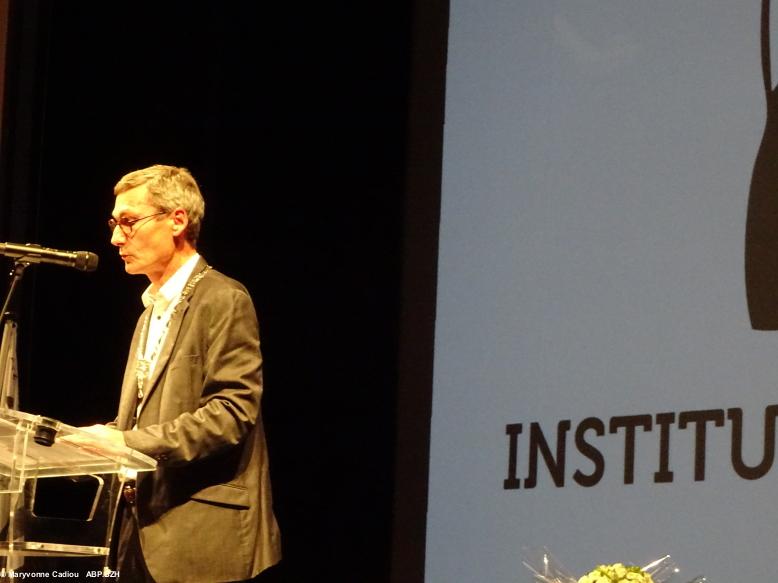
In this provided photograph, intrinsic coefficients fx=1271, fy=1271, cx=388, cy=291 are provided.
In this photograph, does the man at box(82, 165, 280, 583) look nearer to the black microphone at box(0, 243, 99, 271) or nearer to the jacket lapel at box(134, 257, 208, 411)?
the jacket lapel at box(134, 257, 208, 411)

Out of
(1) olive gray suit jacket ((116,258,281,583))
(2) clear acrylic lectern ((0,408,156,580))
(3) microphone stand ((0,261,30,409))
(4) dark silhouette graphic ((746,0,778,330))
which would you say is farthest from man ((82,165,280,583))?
(4) dark silhouette graphic ((746,0,778,330))

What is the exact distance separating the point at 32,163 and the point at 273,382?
51.6 inches

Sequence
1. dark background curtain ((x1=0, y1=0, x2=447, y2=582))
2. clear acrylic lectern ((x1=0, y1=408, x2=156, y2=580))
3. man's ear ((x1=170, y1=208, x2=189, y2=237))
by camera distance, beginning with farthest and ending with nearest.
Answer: dark background curtain ((x1=0, y1=0, x2=447, y2=582)) < man's ear ((x1=170, y1=208, x2=189, y2=237)) < clear acrylic lectern ((x1=0, y1=408, x2=156, y2=580))

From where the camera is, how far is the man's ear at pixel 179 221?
341 centimetres

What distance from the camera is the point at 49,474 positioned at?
9.13 feet

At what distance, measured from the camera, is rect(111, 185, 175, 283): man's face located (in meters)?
3.37

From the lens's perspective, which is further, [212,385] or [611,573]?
[212,385]

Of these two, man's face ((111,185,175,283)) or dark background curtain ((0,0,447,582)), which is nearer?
man's face ((111,185,175,283))

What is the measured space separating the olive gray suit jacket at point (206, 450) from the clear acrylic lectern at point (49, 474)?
0.18 metres

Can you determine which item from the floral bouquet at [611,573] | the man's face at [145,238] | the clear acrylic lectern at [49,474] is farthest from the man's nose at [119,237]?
the floral bouquet at [611,573]

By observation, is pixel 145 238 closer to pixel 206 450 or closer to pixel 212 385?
pixel 212 385

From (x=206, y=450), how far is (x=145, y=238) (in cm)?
67

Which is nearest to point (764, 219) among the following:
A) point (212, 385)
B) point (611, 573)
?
point (611, 573)

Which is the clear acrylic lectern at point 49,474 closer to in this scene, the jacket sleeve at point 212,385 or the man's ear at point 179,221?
the jacket sleeve at point 212,385
